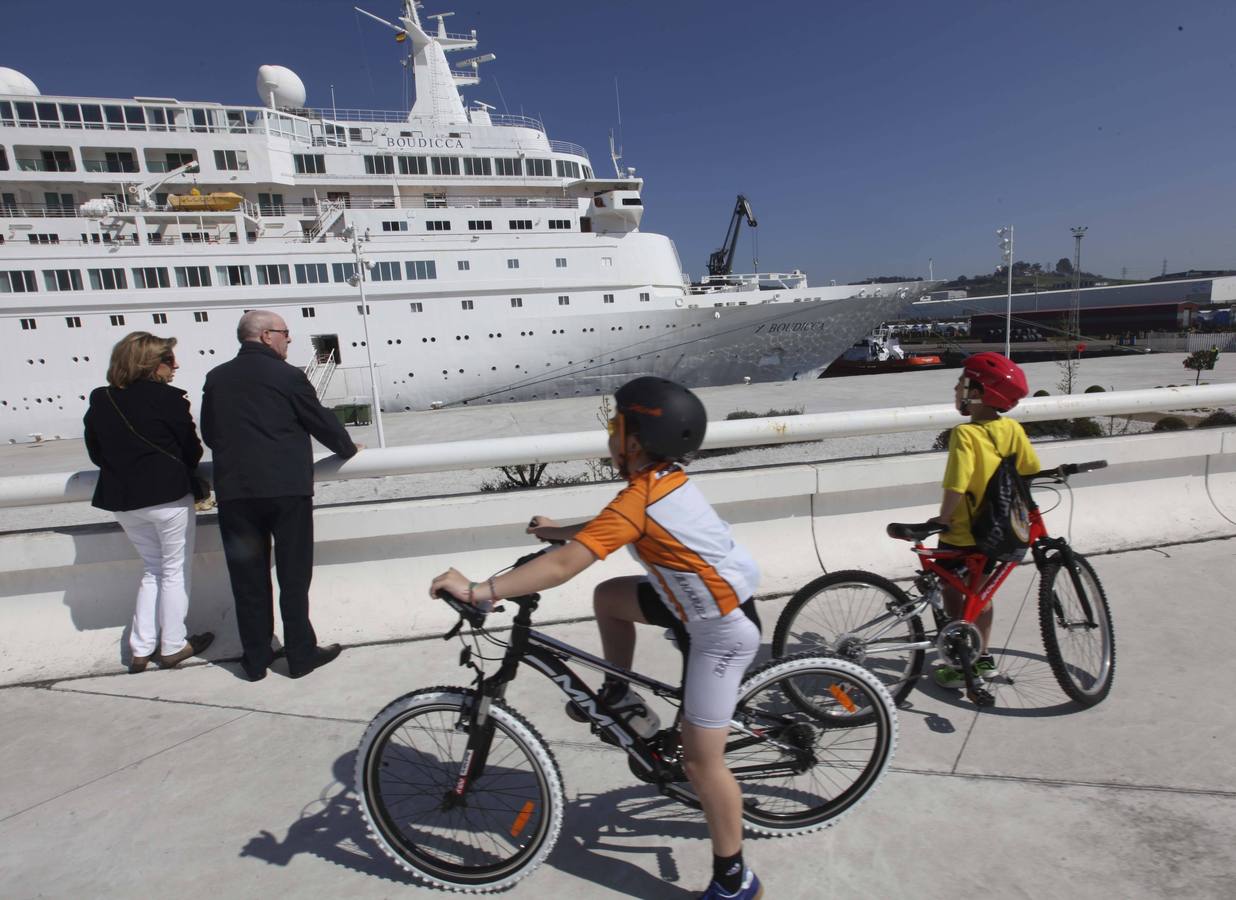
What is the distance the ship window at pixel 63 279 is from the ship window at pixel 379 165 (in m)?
12.8

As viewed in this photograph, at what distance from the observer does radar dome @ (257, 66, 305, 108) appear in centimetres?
3456

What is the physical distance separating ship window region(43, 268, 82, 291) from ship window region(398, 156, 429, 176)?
46.5ft

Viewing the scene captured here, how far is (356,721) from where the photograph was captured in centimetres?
327

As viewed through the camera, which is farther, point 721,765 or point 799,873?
point 799,873

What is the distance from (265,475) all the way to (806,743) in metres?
2.83

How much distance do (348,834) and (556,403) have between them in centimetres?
2611

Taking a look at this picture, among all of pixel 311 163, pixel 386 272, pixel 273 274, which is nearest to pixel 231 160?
pixel 311 163

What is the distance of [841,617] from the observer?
311 cm

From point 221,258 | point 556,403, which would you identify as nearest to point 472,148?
point 221,258

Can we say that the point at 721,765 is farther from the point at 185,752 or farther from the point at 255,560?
the point at 255,560

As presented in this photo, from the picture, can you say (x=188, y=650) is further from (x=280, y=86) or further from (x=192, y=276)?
(x=280, y=86)

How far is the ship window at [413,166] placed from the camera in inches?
1275

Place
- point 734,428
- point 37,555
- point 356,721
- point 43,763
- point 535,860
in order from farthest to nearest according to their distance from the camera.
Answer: point 734,428, point 37,555, point 356,721, point 43,763, point 535,860

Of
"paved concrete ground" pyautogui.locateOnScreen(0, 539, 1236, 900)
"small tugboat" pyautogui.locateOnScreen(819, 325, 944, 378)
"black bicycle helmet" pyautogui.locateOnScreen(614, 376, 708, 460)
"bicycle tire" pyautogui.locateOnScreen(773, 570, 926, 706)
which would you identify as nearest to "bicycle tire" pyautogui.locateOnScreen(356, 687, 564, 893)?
"paved concrete ground" pyautogui.locateOnScreen(0, 539, 1236, 900)
